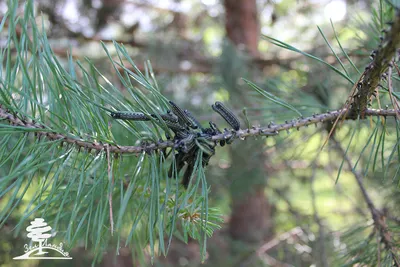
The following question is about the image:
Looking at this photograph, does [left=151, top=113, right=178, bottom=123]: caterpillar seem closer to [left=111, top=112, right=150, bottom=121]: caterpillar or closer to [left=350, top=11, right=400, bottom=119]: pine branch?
[left=111, top=112, right=150, bottom=121]: caterpillar

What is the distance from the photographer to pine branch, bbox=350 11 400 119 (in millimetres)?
343

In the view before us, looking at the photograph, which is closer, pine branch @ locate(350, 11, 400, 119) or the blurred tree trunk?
pine branch @ locate(350, 11, 400, 119)

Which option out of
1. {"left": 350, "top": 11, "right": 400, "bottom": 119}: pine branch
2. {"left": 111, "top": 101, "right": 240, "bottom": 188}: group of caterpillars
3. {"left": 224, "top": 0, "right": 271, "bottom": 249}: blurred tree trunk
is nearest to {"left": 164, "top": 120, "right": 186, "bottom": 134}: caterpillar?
{"left": 111, "top": 101, "right": 240, "bottom": 188}: group of caterpillars

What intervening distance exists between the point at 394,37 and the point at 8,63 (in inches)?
16.0

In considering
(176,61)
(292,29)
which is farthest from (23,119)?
(292,29)

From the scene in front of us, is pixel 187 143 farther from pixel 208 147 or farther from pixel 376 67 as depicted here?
pixel 376 67

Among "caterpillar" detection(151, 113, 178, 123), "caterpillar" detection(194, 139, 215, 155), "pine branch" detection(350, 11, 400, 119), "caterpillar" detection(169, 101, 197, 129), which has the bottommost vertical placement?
"caterpillar" detection(194, 139, 215, 155)

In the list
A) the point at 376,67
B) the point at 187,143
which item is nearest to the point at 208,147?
the point at 187,143

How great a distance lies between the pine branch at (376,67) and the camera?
34 cm

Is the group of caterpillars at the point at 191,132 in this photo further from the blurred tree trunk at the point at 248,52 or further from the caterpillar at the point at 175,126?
the blurred tree trunk at the point at 248,52

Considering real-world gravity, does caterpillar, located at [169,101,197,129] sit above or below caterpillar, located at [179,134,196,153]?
above

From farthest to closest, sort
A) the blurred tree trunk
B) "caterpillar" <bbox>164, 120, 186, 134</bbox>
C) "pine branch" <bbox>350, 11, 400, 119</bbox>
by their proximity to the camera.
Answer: the blurred tree trunk → "caterpillar" <bbox>164, 120, 186, 134</bbox> → "pine branch" <bbox>350, 11, 400, 119</bbox>

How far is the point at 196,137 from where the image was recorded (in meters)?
0.45

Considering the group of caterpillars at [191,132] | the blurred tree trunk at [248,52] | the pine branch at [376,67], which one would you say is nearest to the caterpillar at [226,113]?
the group of caterpillars at [191,132]
